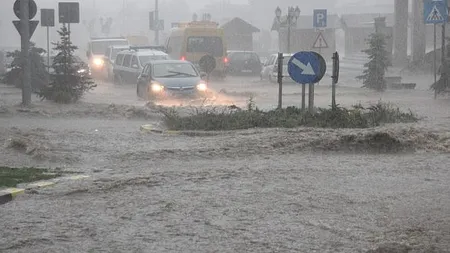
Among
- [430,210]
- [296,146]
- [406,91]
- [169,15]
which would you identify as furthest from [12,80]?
[169,15]

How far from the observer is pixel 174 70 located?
24562mm

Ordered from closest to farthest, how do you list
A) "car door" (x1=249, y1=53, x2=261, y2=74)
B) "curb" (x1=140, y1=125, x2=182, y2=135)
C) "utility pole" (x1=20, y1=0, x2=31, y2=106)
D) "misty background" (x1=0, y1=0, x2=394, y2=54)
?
1. "curb" (x1=140, y1=125, x2=182, y2=135)
2. "utility pole" (x1=20, y1=0, x2=31, y2=106)
3. "car door" (x1=249, y1=53, x2=261, y2=74)
4. "misty background" (x1=0, y1=0, x2=394, y2=54)

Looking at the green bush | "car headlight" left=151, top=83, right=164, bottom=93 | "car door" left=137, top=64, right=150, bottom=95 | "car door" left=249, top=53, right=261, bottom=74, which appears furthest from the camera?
"car door" left=249, top=53, right=261, bottom=74

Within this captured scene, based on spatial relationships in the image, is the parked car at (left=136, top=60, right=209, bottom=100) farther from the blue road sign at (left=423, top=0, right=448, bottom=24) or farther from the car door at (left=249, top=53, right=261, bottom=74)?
the car door at (left=249, top=53, right=261, bottom=74)

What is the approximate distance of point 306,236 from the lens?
7.14 m

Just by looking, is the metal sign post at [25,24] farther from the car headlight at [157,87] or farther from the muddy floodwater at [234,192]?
the car headlight at [157,87]

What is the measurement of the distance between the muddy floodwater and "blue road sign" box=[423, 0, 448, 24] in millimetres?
6464

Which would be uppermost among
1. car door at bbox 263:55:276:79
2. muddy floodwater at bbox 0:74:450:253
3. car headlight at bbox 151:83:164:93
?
car door at bbox 263:55:276:79

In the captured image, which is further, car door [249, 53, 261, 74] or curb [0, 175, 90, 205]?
car door [249, 53, 261, 74]

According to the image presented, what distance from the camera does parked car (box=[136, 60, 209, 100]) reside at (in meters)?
23.6

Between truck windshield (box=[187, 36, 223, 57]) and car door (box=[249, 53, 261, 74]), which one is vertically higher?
truck windshield (box=[187, 36, 223, 57])

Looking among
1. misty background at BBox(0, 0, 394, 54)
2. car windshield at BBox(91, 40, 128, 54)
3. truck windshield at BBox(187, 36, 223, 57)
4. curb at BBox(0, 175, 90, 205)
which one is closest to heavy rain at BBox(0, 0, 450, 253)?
curb at BBox(0, 175, 90, 205)

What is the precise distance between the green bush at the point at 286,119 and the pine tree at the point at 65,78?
6.57 m

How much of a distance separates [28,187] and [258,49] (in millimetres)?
75868
